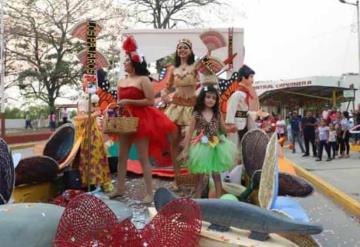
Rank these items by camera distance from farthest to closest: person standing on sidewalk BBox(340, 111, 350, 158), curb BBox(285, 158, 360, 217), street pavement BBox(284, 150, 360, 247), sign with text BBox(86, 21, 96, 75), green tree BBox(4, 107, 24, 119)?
green tree BBox(4, 107, 24, 119), person standing on sidewalk BBox(340, 111, 350, 158), curb BBox(285, 158, 360, 217), sign with text BBox(86, 21, 96, 75), street pavement BBox(284, 150, 360, 247)

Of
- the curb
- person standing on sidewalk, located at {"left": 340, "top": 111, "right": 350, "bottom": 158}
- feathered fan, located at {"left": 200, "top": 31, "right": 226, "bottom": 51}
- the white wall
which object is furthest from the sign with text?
the white wall

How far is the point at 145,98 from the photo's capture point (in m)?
5.29

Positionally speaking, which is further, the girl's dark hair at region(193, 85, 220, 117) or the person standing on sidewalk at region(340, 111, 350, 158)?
the person standing on sidewalk at region(340, 111, 350, 158)

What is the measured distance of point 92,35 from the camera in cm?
604

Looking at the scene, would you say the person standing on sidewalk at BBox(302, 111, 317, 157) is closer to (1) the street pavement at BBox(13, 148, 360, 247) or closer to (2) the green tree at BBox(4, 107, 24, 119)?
(1) the street pavement at BBox(13, 148, 360, 247)

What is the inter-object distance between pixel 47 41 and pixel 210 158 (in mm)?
32878

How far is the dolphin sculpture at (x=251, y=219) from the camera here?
322cm

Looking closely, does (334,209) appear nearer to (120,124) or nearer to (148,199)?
(148,199)

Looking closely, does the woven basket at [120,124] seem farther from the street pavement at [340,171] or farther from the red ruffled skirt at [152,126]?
the street pavement at [340,171]

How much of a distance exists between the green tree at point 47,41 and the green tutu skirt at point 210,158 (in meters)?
26.5

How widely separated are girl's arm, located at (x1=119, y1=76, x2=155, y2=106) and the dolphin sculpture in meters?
2.02

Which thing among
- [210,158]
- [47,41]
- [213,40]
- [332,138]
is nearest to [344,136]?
[332,138]

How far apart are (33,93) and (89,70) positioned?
121ft

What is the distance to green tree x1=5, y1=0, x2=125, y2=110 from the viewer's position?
1282 inches
